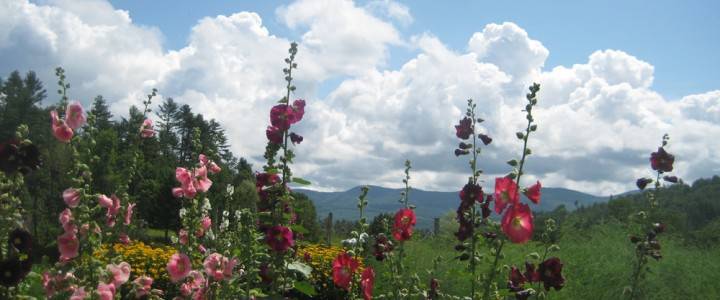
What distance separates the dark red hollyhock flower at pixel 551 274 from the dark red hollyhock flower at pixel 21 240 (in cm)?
231

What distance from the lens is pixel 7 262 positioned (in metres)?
1.75

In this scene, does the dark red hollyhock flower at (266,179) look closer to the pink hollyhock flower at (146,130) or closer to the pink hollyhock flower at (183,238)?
the pink hollyhock flower at (183,238)

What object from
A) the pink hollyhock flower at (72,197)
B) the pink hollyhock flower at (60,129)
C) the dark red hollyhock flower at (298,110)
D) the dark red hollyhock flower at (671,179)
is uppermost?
the dark red hollyhock flower at (298,110)

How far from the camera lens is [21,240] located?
1.89 m

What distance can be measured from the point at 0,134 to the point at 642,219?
50270mm

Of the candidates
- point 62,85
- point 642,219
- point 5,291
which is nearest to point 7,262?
point 5,291

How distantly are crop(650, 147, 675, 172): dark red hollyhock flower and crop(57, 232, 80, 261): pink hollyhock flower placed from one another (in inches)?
131

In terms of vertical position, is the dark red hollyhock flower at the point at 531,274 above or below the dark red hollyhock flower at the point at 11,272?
below

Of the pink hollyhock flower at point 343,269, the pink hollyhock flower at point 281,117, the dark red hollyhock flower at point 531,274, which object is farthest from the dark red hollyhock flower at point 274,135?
the dark red hollyhock flower at point 531,274

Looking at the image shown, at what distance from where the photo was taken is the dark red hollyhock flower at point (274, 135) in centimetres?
323

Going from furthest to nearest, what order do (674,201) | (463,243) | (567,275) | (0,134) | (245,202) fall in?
(0,134)
(674,201)
(567,275)
(245,202)
(463,243)

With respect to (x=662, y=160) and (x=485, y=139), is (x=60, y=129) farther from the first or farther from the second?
(x=662, y=160)

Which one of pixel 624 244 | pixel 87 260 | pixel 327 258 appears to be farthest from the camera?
pixel 327 258

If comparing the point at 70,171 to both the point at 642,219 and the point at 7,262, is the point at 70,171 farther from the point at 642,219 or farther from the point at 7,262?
the point at 642,219
